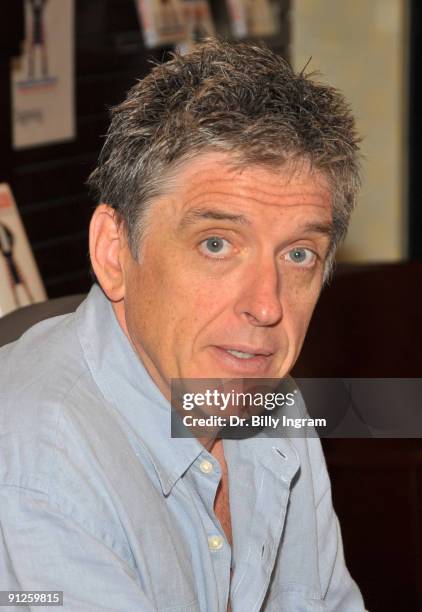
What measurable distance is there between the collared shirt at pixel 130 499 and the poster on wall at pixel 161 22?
79.7 inches

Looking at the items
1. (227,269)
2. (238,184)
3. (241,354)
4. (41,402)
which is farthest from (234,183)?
(41,402)

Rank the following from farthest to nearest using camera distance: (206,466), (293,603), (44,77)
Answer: (44,77), (293,603), (206,466)

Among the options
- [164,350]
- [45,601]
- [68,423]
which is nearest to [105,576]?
[45,601]

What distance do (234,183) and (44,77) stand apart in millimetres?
1880

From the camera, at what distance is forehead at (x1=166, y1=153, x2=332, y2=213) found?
130 centimetres

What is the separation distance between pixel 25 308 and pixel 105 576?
1.85 feet

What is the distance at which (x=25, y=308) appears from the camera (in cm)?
165

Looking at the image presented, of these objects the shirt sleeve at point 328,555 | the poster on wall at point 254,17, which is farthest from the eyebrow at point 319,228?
the poster on wall at point 254,17

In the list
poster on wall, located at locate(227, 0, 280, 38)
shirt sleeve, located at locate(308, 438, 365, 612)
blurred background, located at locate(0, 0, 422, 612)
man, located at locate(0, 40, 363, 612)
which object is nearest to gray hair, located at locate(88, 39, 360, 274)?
man, located at locate(0, 40, 363, 612)

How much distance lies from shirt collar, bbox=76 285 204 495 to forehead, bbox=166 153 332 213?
21cm

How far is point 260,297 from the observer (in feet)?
4.30

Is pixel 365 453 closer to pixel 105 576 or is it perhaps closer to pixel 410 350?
pixel 410 350

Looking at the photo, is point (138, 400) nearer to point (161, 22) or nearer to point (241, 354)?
point (241, 354)

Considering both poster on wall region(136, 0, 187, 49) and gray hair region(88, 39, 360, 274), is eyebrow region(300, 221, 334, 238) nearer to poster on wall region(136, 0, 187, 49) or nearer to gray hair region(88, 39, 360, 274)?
gray hair region(88, 39, 360, 274)
